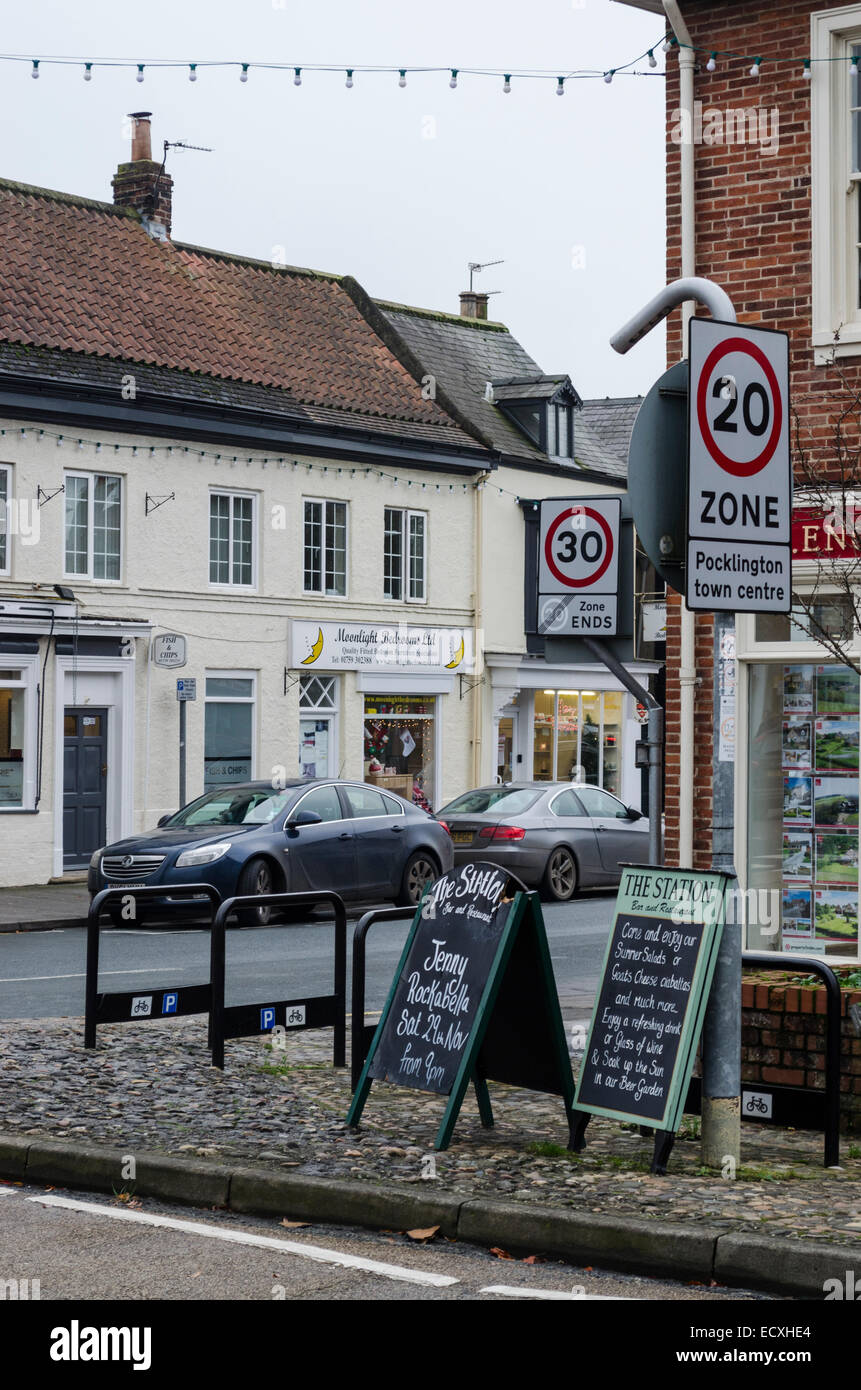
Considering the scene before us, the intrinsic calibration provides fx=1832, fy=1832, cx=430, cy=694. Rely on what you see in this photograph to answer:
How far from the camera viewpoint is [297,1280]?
5965 mm

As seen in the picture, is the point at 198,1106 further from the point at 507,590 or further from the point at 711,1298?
the point at 507,590

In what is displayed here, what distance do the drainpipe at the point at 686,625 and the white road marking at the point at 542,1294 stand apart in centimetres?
540

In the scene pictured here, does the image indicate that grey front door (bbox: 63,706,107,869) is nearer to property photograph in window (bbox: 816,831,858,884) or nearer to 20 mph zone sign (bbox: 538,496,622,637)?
property photograph in window (bbox: 816,831,858,884)

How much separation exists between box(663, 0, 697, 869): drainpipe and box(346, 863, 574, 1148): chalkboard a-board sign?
3.37 m

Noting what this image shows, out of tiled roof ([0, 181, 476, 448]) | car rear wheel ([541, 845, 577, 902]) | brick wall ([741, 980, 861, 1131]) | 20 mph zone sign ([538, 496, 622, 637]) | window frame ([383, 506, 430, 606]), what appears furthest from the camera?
window frame ([383, 506, 430, 606])

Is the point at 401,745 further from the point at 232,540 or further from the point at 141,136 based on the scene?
the point at 141,136

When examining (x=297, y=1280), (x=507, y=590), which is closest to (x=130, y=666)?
(x=507, y=590)

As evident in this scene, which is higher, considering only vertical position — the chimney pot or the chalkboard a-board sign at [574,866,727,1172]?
the chimney pot

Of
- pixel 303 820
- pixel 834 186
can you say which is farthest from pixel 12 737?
pixel 834 186

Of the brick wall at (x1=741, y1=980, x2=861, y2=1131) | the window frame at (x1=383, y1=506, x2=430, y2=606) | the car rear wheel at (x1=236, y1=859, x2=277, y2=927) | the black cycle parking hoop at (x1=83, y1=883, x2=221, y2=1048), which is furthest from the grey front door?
the brick wall at (x1=741, y1=980, x2=861, y2=1131)

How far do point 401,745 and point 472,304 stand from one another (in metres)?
14.2

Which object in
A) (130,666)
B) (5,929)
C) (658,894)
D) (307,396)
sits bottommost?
(5,929)

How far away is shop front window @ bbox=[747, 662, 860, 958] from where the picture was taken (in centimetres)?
1089
